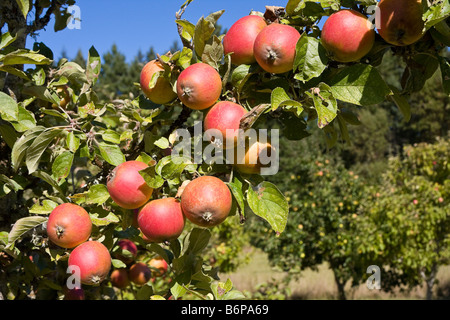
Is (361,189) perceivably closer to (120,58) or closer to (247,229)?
(247,229)

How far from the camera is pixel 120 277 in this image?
1.68 m

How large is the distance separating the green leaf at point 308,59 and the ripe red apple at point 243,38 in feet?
0.41

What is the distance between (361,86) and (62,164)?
799 mm

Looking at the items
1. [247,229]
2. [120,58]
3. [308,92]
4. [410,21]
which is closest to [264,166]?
[308,92]

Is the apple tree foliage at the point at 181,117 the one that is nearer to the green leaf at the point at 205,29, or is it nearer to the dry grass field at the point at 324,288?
the green leaf at the point at 205,29

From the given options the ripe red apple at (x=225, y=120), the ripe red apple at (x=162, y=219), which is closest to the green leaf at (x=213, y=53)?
the ripe red apple at (x=225, y=120)

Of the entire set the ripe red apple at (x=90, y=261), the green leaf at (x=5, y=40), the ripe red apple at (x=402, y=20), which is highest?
the green leaf at (x=5, y=40)

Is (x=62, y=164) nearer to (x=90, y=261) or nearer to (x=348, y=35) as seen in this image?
(x=90, y=261)

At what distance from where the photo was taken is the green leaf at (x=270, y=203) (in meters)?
0.93

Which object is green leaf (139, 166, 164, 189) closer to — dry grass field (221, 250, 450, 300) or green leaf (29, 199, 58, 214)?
green leaf (29, 199, 58, 214)

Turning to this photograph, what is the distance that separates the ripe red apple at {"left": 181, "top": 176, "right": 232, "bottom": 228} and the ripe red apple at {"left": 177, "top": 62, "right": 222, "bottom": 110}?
0.17 meters

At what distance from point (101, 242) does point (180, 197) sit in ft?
1.11

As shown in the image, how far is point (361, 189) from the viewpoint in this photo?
712cm

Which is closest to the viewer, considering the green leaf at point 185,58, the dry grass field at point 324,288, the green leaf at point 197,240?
the green leaf at point 185,58
